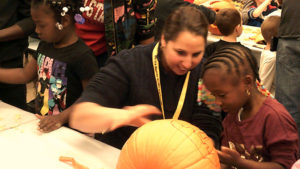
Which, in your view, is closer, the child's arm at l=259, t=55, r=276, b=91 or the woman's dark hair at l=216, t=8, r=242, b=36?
the woman's dark hair at l=216, t=8, r=242, b=36

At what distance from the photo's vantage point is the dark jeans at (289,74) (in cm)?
256

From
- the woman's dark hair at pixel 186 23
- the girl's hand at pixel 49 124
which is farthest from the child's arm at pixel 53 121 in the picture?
the woman's dark hair at pixel 186 23

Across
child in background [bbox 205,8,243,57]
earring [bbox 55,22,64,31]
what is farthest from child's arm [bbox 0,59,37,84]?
child in background [bbox 205,8,243,57]

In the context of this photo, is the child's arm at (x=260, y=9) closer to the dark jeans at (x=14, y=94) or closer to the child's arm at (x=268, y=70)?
the child's arm at (x=268, y=70)

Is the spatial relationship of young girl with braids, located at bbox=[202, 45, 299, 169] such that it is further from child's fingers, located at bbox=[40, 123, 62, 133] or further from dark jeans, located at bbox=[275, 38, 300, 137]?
dark jeans, located at bbox=[275, 38, 300, 137]

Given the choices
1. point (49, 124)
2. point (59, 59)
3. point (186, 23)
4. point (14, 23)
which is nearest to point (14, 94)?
point (14, 23)

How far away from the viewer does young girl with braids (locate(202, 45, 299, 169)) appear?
4.07 ft

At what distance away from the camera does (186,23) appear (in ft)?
4.05

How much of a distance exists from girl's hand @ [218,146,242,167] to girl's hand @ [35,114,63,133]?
83 cm

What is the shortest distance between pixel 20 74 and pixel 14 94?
0.34 m

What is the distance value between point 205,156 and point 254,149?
12.1 inches

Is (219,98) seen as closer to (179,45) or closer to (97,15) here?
(179,45)

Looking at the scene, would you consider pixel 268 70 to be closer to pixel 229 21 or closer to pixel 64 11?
pixel 229 21

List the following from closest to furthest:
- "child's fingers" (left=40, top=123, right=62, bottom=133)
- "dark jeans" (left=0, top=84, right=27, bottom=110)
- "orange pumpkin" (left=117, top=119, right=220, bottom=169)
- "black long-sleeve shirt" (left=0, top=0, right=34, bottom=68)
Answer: "orange pumpkin" (left=117, top=119, right=220, bottom=169) < "child's fingers" (left=40, top=123, right=62, bottom=133) < "black long-sleeve shirt" (left=0, top=0, right=34, bottom=68) < "dark jeans" (left=0, top=84, right=27, bottom=110)
